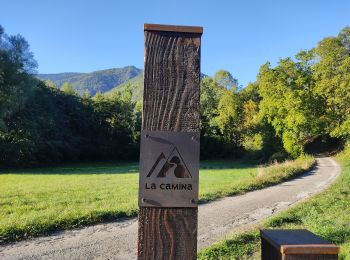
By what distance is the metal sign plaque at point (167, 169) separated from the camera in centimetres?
177

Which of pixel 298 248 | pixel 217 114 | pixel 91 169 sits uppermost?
pixel 217 114

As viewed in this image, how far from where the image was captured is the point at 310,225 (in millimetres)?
8523

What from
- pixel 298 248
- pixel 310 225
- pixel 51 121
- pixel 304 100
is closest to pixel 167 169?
pixel 298 248

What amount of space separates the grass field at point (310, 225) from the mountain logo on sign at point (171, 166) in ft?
15.4

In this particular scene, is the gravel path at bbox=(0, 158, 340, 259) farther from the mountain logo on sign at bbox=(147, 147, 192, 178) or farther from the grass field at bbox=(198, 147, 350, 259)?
the mountain logo on sign at bbox=(147, 147, 192, 178)

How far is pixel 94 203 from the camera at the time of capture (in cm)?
1253

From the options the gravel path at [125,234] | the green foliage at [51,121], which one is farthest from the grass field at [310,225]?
the green foliage at [51,121]

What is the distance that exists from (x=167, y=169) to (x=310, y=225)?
761cm

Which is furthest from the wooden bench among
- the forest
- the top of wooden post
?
the forest

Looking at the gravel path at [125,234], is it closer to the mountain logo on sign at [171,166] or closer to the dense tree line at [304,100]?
the mountain logo on sign at [171,166]

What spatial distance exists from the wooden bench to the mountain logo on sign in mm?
721

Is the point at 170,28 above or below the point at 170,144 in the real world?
above

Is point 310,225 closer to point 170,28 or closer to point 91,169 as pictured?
point 170,28

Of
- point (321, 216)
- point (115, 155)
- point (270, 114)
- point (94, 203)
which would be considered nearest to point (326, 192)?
point (321, 216)
